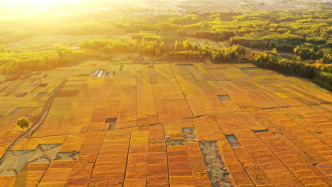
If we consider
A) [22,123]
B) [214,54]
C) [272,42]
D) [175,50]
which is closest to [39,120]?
[22,123]

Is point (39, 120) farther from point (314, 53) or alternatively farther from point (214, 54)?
point (314, 53)

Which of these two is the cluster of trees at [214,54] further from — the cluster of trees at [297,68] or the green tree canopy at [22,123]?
the green tree canopy at [22,123]

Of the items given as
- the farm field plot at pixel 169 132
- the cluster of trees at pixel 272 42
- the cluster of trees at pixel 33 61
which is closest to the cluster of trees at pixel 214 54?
the farm field plot at pixel 169 132

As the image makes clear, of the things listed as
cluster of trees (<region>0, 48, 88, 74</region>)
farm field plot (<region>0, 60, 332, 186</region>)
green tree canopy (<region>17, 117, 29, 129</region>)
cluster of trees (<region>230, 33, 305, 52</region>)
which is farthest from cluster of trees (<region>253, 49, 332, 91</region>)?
green tree canopy (<region>17, 117, 29, 129</region>)

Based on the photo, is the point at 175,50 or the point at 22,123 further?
the point at 175,50

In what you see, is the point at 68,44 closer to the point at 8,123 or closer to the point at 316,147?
the point at 8,123

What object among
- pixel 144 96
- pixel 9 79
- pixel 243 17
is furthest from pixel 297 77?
pixel 243 17
